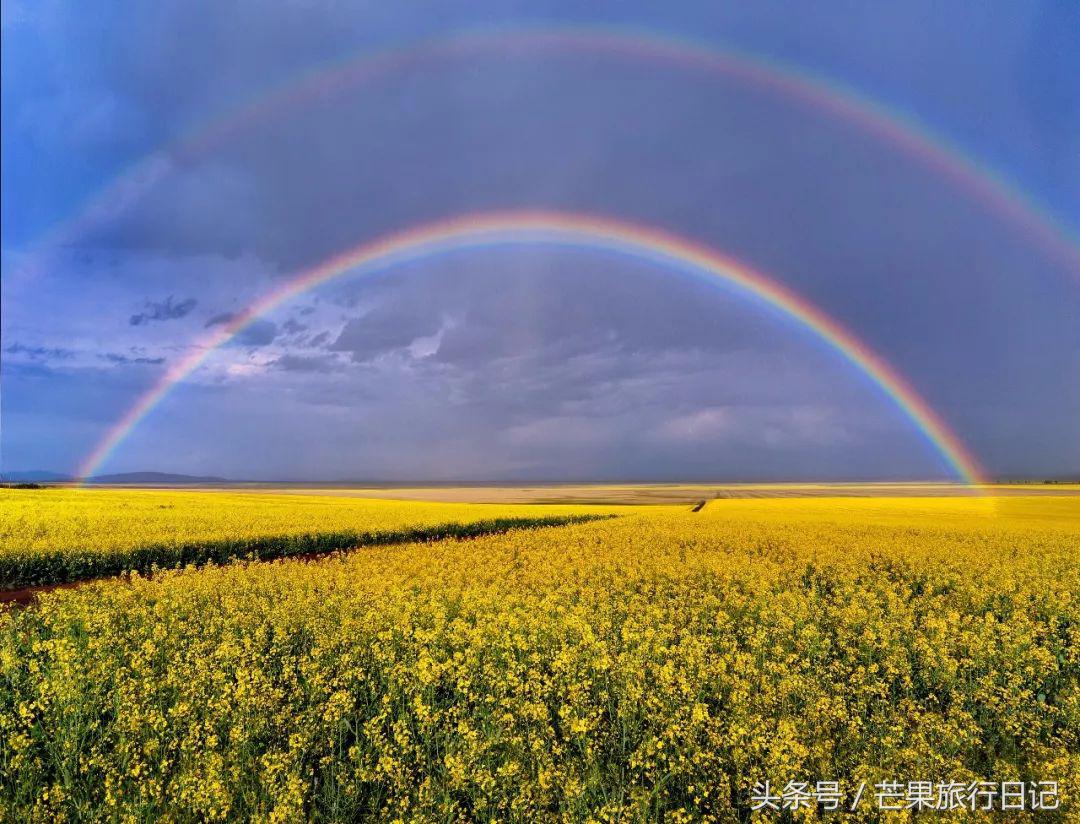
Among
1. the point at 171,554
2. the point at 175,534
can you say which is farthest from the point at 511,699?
the point at 175,534

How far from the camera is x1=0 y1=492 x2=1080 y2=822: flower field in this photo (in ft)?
18.8

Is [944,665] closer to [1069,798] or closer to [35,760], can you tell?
[1069,798]

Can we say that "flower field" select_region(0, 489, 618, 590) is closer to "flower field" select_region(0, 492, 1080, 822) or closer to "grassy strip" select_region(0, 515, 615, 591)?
"grassy strip" select_region(0, 515, 615, 591)

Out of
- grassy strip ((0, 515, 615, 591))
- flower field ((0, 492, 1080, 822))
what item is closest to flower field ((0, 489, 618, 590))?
grassy strip ((0, 515, 615, 591))

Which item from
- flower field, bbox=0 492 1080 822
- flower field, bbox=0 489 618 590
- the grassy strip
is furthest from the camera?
flower field, bbox=0 489 618 590

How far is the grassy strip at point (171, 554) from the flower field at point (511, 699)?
864 centimetres

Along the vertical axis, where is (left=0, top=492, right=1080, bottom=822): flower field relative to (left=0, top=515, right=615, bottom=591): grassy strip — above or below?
above

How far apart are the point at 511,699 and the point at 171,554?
21.4 metres

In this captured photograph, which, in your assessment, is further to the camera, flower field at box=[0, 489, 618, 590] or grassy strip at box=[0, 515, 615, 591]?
flower field at box=[0, 489, 618, 590]

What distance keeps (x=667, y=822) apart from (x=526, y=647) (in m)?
3.62

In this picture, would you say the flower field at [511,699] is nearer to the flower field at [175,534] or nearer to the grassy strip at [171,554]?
the grassy strip at [171,554]

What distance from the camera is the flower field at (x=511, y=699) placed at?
573 cm

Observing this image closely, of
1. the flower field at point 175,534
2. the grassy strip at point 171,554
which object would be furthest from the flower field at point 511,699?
the flower field at point 175,534

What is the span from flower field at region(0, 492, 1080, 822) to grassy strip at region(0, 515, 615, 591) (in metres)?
8.64
